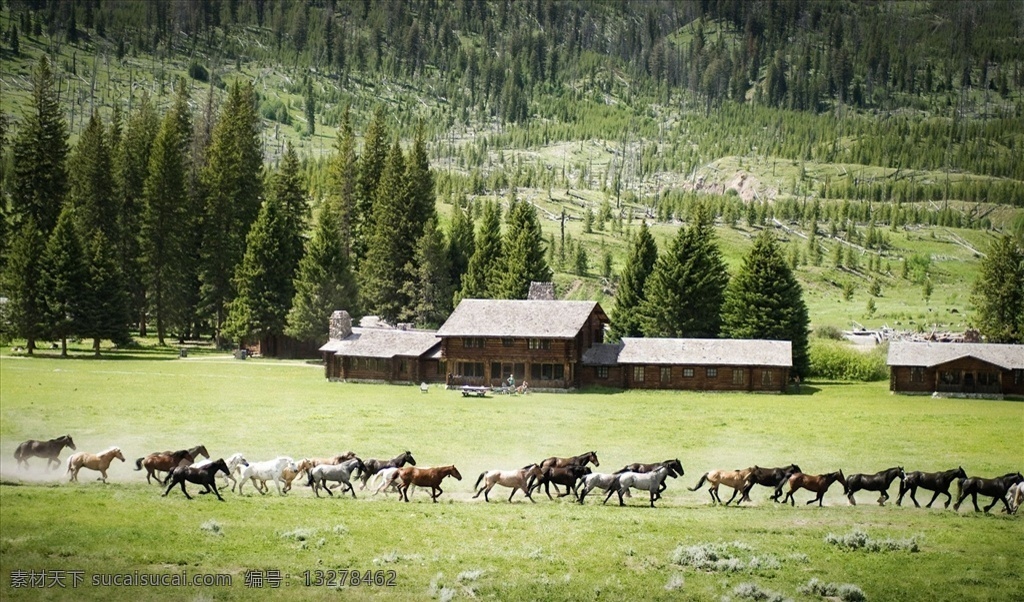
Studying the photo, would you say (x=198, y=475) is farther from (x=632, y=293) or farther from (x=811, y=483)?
(x=632, y=293)

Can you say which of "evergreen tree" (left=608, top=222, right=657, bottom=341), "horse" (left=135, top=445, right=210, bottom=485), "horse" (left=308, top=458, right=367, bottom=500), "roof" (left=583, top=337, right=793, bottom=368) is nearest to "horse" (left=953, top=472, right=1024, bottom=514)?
"horse" (left=308, top=458, right=367, bottom=500)

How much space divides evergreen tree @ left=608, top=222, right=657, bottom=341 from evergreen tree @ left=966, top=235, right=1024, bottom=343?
23.7m

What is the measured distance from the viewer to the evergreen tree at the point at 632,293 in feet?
224

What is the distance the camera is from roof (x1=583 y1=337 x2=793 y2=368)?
55.5 metres

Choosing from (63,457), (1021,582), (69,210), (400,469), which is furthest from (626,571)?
(69,210)

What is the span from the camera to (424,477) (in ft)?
77.7

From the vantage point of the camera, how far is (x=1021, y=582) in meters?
19.9

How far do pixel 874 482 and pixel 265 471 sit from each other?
15.2m

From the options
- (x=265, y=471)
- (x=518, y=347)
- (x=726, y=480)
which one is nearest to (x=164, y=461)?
(x=265, y=471)

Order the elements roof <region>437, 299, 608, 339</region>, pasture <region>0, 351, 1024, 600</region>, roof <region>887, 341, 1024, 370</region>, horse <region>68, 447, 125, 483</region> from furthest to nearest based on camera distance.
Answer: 1. roof <region>437, 299, 608, 339</region>
2. roof <region>887, 341, 1024, 370</region>
3. horse <region>68, 447, 125, 483</region>
4. pasture <region>0, 351, 1024, 600</region>

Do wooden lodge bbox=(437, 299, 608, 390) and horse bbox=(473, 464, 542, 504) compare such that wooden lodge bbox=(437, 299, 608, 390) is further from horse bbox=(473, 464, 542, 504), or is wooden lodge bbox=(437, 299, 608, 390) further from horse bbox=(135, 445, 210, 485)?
horse bbox=(135, 445, 210, 485)

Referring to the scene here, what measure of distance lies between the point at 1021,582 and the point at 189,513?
59.1 ft

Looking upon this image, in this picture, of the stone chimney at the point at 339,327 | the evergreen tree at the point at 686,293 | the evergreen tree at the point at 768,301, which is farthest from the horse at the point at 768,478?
the stone chimney at the point at 339,327

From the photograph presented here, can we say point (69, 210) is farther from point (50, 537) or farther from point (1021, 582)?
point (1021, 582)
